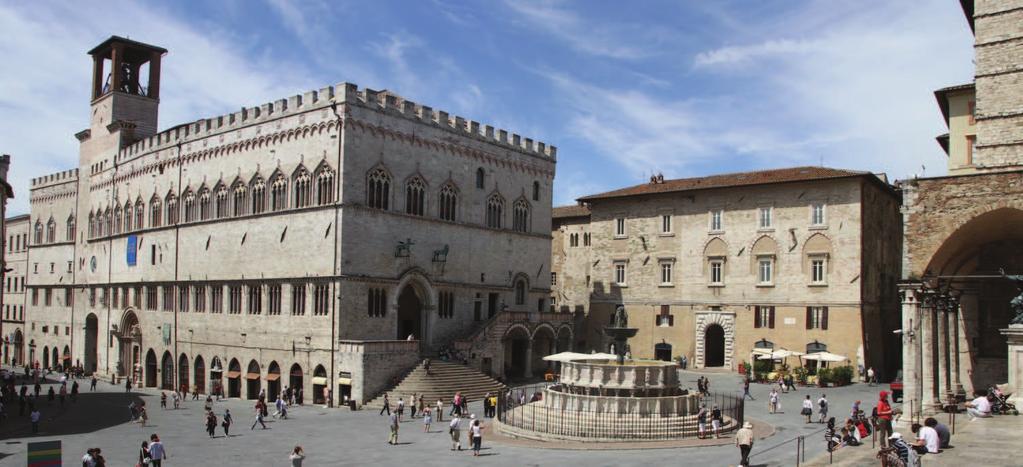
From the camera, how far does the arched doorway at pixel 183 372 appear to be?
5212 centimetres

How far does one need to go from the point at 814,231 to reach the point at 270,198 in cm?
3036

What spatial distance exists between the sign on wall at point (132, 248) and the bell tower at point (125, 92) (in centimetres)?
761

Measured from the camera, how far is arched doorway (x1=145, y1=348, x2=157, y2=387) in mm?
55750

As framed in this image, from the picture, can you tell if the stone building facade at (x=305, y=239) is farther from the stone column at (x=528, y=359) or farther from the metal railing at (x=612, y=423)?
the metal railing at (x=612, y=423)

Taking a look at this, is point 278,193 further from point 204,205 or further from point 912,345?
point 912,345

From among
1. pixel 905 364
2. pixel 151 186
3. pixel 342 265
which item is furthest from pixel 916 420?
pixel 151 186

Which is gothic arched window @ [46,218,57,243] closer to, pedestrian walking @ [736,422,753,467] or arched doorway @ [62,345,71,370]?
arched doorway @ [62,345,71,370]

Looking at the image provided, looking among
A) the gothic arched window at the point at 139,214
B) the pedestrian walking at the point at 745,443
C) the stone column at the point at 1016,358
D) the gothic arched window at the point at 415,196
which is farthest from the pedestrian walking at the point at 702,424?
the gothic arched window at the point at 139,214

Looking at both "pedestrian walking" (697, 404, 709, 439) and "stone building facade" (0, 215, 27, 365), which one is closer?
"pedestrian walking" (697, 404, 709, 439)

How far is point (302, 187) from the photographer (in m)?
45.8

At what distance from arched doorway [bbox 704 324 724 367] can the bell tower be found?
4220 cm

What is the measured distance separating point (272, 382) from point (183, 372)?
992 cm

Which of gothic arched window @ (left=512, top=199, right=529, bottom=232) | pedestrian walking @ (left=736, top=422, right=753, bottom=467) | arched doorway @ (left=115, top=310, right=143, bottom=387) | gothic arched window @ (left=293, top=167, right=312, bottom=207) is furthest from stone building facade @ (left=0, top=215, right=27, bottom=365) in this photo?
pedestrian walking @ (left=736, top=422, right=753, bottom=467)

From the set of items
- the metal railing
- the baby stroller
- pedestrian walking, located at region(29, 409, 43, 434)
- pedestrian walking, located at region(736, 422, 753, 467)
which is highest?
the baby stroller
